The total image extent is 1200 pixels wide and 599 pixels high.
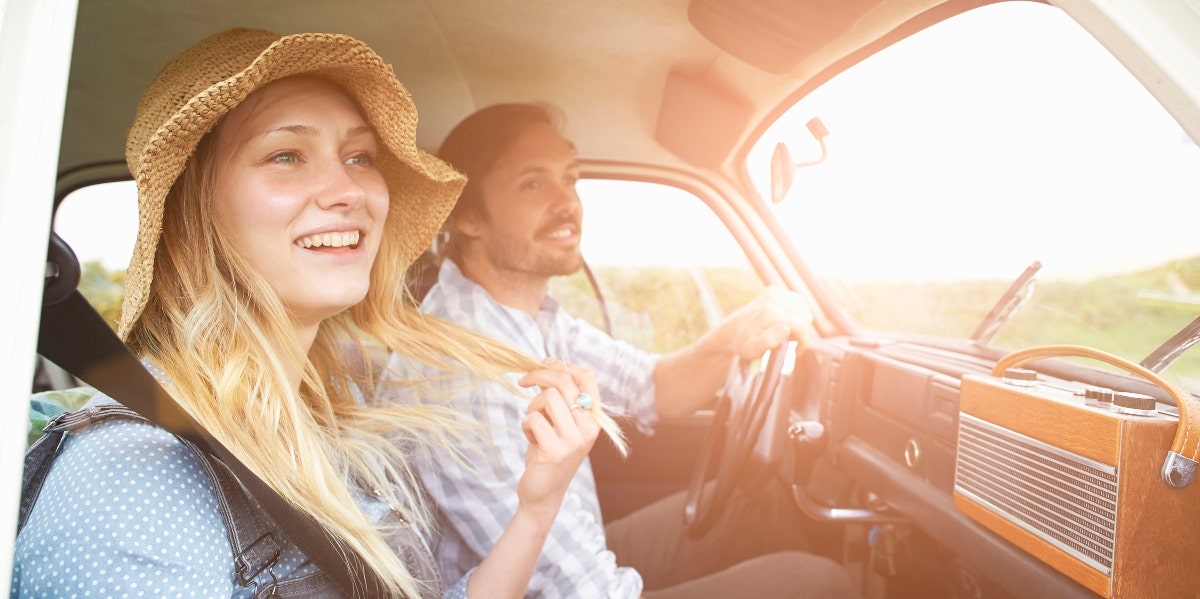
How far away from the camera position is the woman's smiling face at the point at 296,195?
1107 mm

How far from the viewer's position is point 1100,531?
945 millimetres

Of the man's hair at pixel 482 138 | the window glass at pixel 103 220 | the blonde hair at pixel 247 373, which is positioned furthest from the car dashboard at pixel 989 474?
the window glass at pixel 103 220

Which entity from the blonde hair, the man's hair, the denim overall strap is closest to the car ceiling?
the man's hair

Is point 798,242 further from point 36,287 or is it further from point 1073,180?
point 36,287

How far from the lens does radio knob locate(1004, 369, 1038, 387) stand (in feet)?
3.94

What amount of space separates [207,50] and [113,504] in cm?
65

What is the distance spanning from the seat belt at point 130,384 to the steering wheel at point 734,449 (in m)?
1.03

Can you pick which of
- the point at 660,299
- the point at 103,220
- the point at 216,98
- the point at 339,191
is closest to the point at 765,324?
the point at 660,299

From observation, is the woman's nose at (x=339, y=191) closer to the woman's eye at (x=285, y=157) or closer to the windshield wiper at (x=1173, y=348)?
the woman's eye at (x=285, y=157)

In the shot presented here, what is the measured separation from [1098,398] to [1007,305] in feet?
2.48

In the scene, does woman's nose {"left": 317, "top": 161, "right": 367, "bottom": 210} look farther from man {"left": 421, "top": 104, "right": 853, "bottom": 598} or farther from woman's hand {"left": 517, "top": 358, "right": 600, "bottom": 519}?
man {"left": 421, "top": 104, "right": 853, "bottom": 598}

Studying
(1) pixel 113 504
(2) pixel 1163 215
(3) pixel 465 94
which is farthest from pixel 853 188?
(1) pixel 113 504

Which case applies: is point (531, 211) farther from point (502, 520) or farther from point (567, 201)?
point (502, 520)

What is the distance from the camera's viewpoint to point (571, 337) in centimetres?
229
